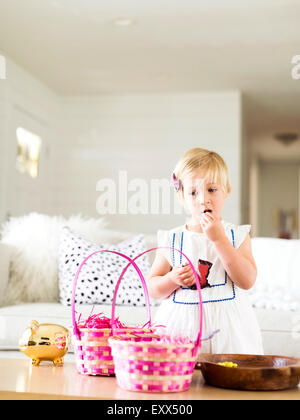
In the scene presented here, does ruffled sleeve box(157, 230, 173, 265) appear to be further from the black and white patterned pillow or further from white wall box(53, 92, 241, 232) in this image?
white wall box(53, 92, 241, 232)

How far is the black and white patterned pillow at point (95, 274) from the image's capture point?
2553 mm

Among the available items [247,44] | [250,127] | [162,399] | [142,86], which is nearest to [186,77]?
[142,86]

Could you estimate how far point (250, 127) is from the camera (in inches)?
285

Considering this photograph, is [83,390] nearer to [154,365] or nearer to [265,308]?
[154,365]

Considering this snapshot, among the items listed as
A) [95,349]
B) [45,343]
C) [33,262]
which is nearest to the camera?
[95,349]

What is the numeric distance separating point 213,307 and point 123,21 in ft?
9.51

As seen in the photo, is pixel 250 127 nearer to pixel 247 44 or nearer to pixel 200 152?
pixel 247 44

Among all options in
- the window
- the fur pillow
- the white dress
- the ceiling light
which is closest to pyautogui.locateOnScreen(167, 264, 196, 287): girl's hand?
the white dress

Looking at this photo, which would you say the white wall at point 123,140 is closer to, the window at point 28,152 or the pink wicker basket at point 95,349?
the window at point 28,152

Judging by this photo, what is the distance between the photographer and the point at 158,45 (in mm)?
4418

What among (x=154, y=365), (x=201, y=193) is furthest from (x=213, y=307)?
(x=154, y=365)

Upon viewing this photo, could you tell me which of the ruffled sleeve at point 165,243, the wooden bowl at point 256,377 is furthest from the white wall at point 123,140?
the wooden bowl at point 256,377

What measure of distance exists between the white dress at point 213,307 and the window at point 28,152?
367 cm

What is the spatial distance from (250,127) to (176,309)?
593 centimetres
